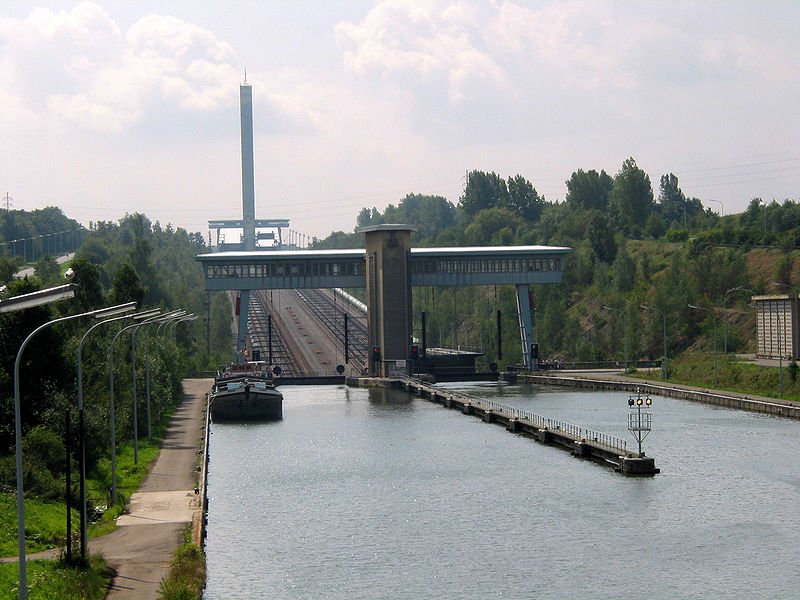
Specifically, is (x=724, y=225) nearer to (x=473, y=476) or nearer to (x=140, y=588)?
(x=473, y=476)

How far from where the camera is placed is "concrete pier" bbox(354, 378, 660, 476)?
5194 centimetres

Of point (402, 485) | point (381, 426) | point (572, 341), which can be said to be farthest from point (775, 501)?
point (572, 341)

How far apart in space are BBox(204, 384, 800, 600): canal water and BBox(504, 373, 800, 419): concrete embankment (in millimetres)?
2737

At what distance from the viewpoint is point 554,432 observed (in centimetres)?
6297

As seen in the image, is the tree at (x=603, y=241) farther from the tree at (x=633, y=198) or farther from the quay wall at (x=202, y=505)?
the quay wall at (x=202, y=505)

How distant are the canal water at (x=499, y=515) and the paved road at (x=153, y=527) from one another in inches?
55.4

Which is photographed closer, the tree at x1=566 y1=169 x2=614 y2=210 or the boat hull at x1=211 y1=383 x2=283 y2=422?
the boat hull at x1=211 y1=383 x2=283 y2=422

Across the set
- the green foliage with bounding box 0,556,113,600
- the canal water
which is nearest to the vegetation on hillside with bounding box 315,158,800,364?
the canal water

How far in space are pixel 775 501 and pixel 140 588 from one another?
2371 centimetres

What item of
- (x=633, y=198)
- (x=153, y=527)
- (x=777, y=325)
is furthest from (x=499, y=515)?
(x=633, y=198)

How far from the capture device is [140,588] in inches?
1161

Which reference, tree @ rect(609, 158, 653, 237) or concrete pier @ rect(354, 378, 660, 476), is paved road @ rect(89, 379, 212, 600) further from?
tree @ rect(609, 158, 653, 237)

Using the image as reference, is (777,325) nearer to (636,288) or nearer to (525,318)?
Result: (525,318)

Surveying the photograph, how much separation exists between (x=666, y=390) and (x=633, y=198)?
8817 cm
